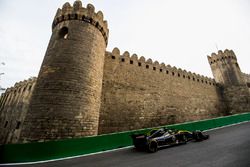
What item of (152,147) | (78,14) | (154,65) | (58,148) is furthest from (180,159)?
(154,65)

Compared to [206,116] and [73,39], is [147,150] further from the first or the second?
[206,116]

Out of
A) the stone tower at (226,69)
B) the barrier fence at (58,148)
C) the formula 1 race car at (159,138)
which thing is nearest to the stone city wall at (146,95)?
the barrier fence at (58,148)

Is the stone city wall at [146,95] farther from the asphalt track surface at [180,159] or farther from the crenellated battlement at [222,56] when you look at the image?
the crenellated battlement at [222,56]

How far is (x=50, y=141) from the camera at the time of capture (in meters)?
5.79

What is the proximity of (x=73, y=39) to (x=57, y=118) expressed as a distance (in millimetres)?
5019

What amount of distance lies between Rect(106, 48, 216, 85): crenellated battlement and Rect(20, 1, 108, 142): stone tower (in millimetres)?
2590

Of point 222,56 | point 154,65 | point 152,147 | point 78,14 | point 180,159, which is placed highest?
point 222,56

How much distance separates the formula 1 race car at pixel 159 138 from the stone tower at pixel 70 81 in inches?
111

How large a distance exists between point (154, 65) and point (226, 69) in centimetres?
1519

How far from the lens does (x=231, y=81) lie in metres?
20.8

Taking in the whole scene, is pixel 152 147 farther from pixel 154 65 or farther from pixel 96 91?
pixel 154 65

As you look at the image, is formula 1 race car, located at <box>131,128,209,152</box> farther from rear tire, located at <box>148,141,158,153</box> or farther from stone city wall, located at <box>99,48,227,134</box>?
stone city wall, located at <box>99,48,227,134</box>

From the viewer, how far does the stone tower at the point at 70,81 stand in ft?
21.1

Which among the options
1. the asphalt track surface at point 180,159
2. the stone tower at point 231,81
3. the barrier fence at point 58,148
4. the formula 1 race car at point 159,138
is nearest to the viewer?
the asphalt track surface at point 180,159
